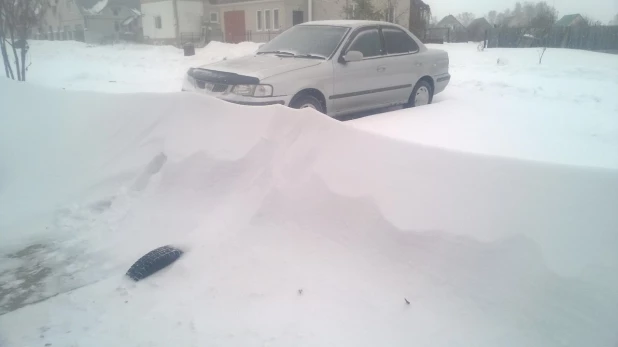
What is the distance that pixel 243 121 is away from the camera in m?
4.01

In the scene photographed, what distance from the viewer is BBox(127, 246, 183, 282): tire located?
2922 mm

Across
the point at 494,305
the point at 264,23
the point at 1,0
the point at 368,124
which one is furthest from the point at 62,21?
the point at 494,305

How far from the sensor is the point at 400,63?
7.58 meters

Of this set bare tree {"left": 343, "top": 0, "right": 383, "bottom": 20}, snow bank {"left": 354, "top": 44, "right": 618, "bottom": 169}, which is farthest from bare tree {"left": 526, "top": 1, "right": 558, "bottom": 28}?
bare tree {"left": 343, "top": 0, "right": 383, "bottom": 20}

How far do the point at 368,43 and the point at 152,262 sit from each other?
17.8 feet

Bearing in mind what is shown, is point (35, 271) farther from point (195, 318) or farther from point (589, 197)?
point (589, 197)

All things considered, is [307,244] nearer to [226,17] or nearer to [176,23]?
[226,17]

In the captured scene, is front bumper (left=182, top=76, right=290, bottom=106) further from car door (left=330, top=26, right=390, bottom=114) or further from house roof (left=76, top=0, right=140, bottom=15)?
house roof (left=76, top=0, right=140, bottom=15)

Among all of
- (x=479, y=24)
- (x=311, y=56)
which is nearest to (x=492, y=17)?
(x=479, y=24)

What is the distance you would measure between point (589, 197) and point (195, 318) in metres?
2.29

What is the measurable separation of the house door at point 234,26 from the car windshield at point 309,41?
80.6ft

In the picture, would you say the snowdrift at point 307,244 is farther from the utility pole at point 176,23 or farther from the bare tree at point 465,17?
the bare tree at point 465,17

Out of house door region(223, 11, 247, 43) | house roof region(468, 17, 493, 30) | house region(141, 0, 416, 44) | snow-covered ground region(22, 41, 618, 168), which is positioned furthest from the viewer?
house roof region(468, 17, 493, 30)

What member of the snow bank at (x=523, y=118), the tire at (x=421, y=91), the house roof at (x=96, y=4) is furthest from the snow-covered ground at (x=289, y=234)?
the house roof at (x=96, y=4)
